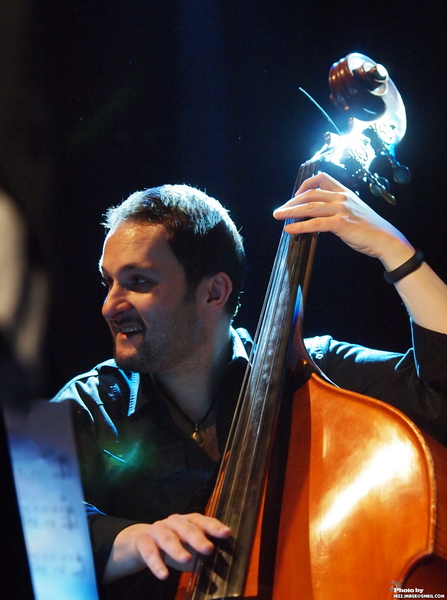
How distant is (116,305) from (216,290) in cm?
35

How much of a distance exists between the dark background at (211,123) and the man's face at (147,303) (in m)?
0.56

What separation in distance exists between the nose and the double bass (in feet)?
1.71

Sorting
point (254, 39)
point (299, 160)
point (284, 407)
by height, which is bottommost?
point (284, 407)

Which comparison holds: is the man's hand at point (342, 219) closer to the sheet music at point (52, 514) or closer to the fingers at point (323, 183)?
the fingers at point (323, 183)

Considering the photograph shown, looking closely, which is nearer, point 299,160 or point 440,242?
point 440,242

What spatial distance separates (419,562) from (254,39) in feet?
6.52

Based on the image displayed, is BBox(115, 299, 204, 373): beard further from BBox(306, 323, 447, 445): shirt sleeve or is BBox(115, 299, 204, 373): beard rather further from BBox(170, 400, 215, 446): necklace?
BBox(306, 323, 447, 445): shirt sleeve

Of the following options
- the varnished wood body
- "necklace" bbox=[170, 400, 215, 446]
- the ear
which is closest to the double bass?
the varnished wood body

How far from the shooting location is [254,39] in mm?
2105

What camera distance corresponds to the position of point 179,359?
1.52 meters

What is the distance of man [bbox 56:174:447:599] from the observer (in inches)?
47.8

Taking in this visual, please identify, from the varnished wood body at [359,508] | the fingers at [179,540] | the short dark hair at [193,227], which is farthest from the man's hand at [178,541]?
the short dark hair at [193,227]

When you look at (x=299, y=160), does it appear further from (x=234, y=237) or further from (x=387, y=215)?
(x=234, y=237)

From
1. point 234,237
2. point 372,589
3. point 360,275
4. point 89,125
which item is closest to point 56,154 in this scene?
point 89,125
